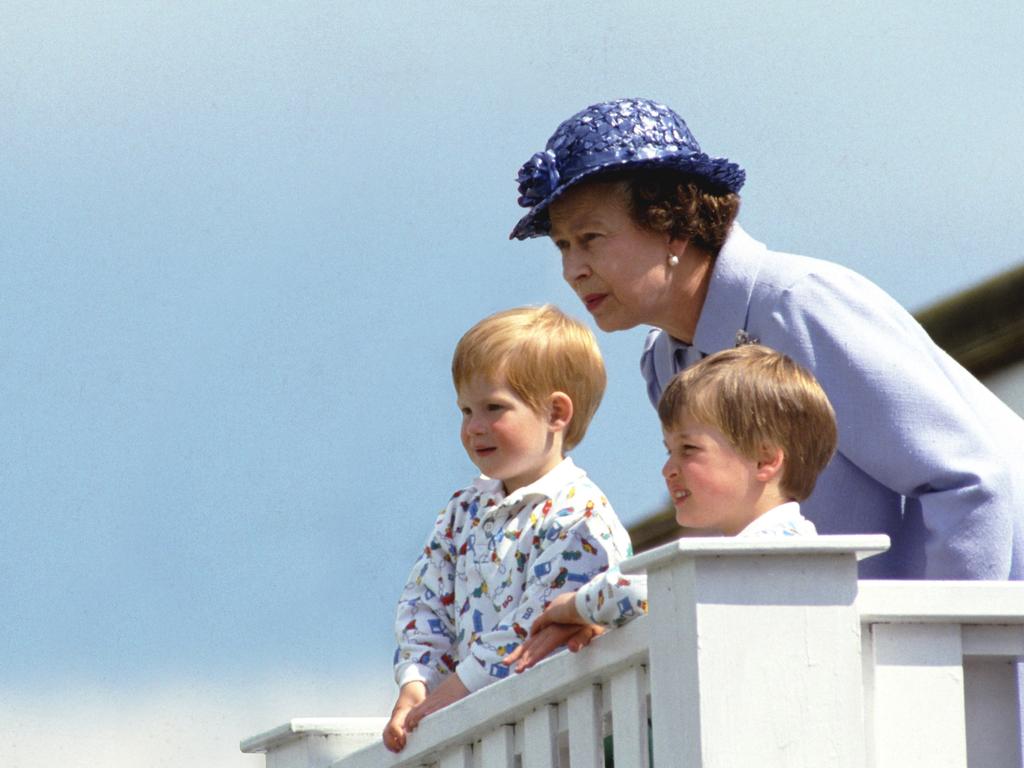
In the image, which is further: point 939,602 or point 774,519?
point 774,519

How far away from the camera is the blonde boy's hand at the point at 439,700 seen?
4055 mm

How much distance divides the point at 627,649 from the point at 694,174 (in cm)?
131

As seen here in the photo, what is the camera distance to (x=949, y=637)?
307 cm

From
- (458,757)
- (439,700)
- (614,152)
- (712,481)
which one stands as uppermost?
(614,152)

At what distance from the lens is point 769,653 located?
2979 mm

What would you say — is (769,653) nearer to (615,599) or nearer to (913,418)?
(615,599)

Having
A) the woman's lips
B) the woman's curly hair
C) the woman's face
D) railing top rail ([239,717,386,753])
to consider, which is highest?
the woman's curly hair

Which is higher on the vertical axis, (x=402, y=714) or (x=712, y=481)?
(x=712, y=481)

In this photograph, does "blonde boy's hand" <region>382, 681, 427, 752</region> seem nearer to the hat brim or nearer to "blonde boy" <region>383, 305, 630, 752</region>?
"blonde boy" <region>383, 305, 630, 752</region>

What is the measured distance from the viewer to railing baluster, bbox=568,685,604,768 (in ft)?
11.1

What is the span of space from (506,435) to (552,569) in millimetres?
365

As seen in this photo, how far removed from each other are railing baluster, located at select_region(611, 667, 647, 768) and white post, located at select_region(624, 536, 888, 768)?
0.23m

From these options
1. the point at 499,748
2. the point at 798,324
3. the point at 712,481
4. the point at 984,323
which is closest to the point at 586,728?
the point at 499,748

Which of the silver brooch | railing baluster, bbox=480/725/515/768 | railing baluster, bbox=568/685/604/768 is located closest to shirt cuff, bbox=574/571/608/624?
railing baluster, bbox=568/685/604/768
